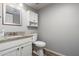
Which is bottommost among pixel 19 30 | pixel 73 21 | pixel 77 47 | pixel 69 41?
pixel 77 47

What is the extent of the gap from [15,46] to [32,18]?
86 cm

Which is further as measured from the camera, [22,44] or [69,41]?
[69,41]

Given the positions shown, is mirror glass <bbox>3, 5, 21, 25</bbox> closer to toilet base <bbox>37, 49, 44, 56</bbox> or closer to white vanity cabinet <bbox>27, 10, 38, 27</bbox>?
white vanity cabinet <bbox>27, 10, 38, 27</bbox>

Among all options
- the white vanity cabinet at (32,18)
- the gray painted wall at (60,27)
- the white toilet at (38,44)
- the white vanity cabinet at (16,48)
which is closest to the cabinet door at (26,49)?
the white vanity cabinet at (16,48)

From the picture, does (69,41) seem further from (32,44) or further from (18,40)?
(18,40)

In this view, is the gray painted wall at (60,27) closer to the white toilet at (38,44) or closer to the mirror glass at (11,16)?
the white toilet at (38,44)

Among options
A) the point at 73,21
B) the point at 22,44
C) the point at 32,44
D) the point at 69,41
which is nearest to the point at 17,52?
the point at 22,44

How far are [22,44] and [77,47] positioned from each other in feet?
3.75

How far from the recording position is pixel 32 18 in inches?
76.9

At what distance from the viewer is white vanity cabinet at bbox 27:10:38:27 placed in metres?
1.89

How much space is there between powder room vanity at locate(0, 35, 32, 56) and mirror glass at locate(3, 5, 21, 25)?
0.44m

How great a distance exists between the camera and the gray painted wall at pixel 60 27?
1.77 m

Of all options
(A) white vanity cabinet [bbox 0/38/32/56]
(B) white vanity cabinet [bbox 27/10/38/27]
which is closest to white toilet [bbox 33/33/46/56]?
(A) white vanity cabinet [bbox 0/38/32/56]

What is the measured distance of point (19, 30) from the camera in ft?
6.03
